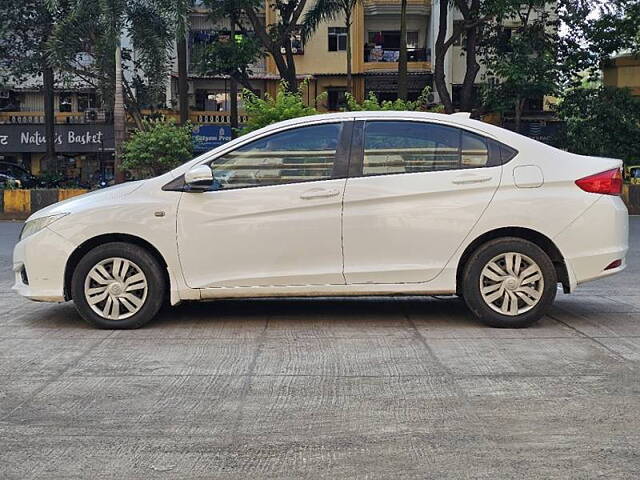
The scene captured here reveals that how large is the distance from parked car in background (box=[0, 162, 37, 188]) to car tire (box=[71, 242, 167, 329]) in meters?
21.6

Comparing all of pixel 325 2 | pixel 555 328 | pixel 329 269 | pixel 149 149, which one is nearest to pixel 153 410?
pixel 329 269

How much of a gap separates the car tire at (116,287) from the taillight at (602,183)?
3481 millimetres

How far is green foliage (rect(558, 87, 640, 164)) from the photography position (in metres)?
30.5

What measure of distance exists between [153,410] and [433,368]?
1.90m

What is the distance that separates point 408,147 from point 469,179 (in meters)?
0.56

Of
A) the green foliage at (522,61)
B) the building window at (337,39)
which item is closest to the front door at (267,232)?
the green foliage at (522,61)

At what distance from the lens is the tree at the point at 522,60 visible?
29.6 meters

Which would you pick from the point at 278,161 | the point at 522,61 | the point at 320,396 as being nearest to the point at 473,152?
the point at 278,161

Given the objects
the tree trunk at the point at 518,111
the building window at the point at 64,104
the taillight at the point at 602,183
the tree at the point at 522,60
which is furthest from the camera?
the building window at the point at 64,104

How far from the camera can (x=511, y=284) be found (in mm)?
6746

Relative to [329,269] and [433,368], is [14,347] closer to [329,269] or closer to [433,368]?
[329,269]

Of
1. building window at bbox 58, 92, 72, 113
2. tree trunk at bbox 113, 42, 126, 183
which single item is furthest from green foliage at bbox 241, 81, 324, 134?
building window at bbox 58, 92, 72, 113

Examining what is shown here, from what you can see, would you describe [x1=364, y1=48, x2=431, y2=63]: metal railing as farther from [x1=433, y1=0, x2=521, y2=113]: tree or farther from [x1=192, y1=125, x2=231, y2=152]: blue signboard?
[x1=433, y1=0, x2=521, y2=113]: tree

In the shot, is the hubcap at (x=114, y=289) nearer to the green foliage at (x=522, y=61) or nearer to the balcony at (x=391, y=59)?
the green foliage at (x=522, y=61)
